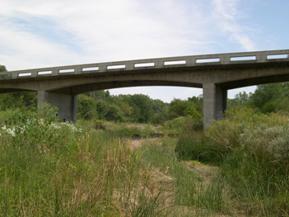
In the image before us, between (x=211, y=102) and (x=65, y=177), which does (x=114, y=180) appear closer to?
(x=65, y=177)

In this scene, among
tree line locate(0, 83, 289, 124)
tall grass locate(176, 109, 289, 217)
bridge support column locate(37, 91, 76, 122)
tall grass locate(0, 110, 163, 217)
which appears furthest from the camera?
tree line locate(0, 83, 289, 124)

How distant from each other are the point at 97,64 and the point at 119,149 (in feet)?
95.7

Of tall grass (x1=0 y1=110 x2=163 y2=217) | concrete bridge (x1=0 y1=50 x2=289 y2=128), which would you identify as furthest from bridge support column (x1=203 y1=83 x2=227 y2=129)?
tall grass (x1=0 y1=110 x2=163 y2=217)

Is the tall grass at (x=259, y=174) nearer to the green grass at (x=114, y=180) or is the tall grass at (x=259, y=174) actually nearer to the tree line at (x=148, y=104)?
the green grass at (x=114, y=180)

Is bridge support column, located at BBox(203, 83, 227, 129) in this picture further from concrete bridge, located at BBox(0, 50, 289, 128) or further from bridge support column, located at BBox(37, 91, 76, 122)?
bridge support column, located at BBox(37, 91, 76, 122)

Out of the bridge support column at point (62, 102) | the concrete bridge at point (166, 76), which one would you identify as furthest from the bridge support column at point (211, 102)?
the bridge support column at point (62, 102)

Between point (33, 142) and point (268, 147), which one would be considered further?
point (268, 147)

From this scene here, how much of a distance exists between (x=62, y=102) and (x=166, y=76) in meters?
13.4

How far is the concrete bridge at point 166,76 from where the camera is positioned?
92.3ft

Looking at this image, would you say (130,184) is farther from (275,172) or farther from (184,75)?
(184,75)

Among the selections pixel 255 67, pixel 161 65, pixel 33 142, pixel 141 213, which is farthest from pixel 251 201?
pixel 161 65

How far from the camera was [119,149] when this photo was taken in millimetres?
6422

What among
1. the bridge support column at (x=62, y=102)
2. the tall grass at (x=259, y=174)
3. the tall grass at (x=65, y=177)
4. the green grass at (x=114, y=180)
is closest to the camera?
the tall grass at (x=65, y=177)

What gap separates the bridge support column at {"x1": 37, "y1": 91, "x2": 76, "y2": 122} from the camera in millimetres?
38875
